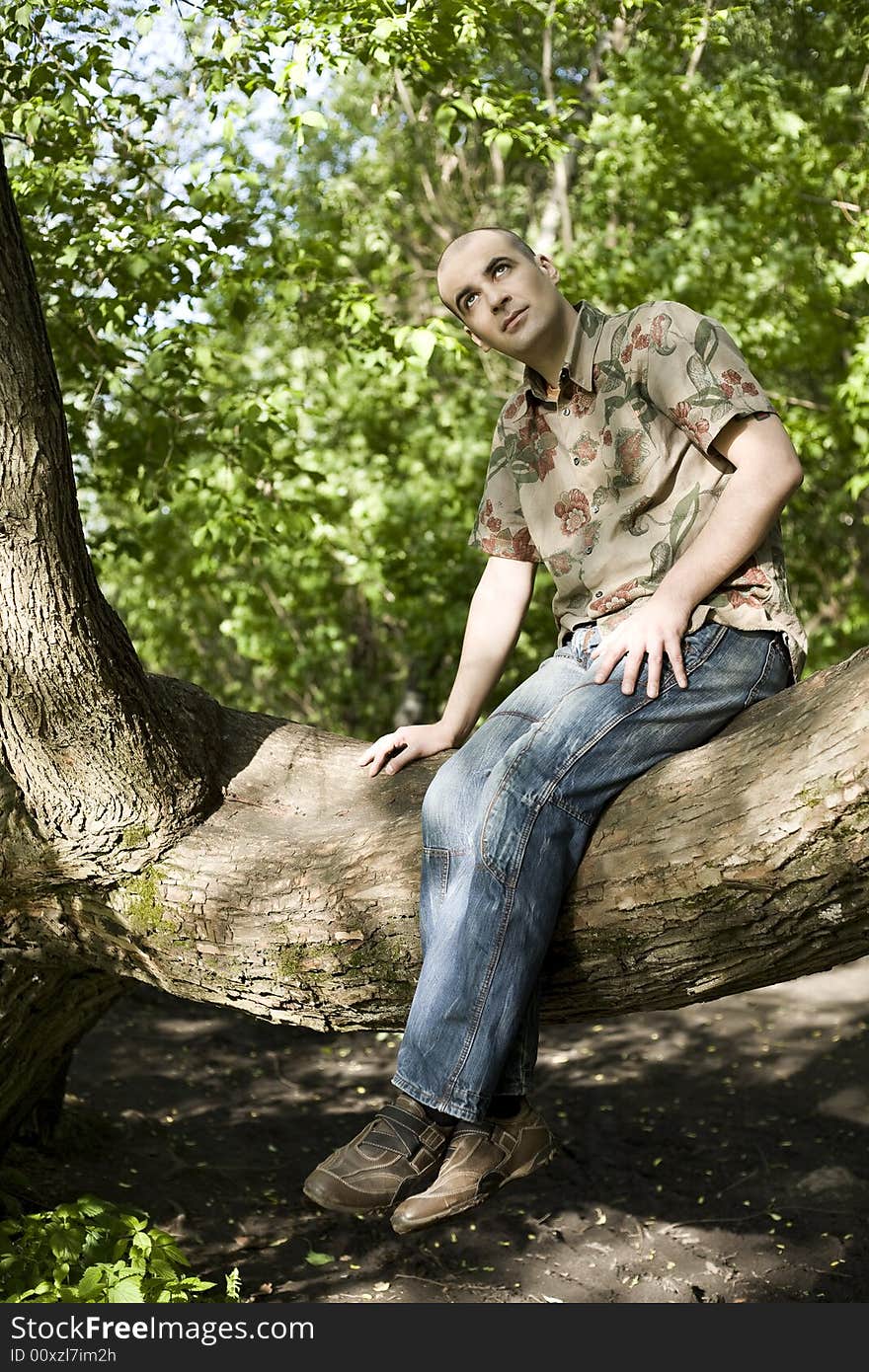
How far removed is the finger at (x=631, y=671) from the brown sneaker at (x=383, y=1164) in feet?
2.73

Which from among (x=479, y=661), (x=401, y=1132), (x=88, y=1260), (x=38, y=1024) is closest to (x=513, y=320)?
(x=479, y=661)

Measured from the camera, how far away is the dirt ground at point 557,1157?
4.03 meters

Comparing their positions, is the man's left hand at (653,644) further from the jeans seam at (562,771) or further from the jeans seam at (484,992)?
the jeans seam at (484,992)

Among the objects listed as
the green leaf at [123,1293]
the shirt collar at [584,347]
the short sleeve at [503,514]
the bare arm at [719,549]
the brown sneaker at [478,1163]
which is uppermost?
the shirt collar at [584,347]

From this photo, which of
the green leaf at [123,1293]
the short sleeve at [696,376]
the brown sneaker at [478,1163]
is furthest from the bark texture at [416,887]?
the green leaf at [123,1293]

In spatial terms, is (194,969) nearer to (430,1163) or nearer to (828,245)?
(430,1163)

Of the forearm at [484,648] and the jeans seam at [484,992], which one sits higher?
the forearm at [484,648]

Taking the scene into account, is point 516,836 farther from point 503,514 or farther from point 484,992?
point 503,514

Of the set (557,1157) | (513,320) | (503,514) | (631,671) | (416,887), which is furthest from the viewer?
(557,1157)

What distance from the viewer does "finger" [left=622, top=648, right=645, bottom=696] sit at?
234 centimetres

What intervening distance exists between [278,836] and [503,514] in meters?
0.88

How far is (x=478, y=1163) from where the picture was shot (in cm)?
224

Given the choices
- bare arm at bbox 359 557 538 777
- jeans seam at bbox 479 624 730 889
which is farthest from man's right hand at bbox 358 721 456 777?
jeans seam at bbox 479 624 730 889

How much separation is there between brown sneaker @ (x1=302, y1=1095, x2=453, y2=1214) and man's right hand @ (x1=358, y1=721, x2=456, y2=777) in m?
0.88
